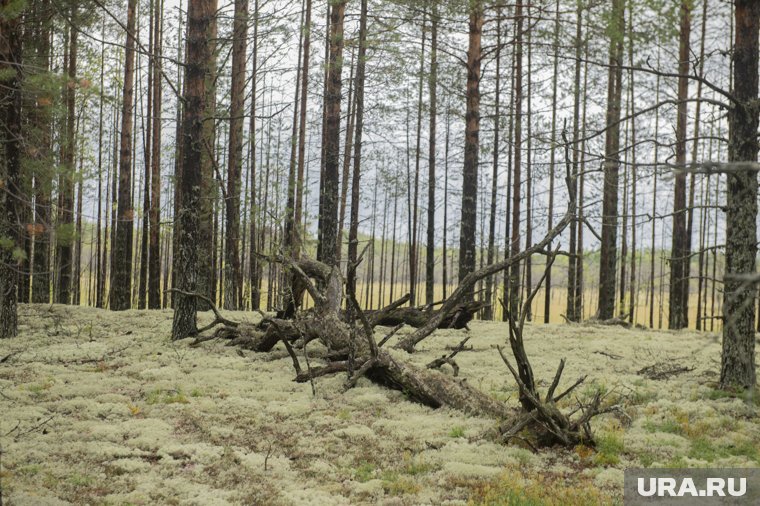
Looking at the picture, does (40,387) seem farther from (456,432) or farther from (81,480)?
(456,432)

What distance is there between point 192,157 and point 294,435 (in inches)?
256

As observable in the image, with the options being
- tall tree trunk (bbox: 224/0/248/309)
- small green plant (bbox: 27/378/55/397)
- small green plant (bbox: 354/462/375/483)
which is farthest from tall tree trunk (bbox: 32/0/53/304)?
small green plant (bbox: 354/462/375/483)

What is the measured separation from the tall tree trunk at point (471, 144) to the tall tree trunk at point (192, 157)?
6882mm

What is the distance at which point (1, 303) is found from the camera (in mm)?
10492

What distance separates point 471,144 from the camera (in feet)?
48.4

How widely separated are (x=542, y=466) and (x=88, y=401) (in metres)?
5.33

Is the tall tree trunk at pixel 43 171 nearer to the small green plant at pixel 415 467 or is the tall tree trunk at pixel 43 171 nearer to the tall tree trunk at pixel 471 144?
the small green plant at pixel 415 467

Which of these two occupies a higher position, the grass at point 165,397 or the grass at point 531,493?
the grass at point 165,397

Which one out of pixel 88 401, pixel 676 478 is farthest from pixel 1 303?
pixel 676 478

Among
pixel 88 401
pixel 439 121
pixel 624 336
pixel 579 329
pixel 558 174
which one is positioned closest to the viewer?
pixel 88 401

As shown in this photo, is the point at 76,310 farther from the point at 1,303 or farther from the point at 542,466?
the point at 542,466

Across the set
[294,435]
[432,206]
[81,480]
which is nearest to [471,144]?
[432,206]

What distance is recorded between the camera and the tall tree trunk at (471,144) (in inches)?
575

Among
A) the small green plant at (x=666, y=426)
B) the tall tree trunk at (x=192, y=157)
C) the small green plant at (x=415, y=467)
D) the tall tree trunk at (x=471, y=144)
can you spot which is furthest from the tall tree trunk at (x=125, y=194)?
the small green plant at (x=666, y=426)
